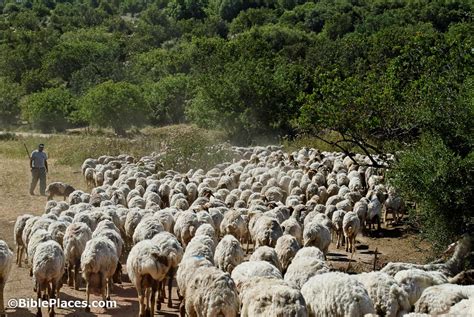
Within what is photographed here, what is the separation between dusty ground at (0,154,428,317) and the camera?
35.9ft

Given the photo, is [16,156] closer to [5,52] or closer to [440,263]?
[440,263]

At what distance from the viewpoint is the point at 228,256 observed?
34.7 feet

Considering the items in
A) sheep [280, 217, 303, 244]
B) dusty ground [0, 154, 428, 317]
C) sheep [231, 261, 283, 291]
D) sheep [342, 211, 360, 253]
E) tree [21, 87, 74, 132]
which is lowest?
dusty ground [0, 154, 428, 317]

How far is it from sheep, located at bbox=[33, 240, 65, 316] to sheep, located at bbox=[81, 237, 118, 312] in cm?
44

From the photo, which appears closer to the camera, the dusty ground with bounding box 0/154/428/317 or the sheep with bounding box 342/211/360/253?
the dusty ground with bounding box 0/154/428/317

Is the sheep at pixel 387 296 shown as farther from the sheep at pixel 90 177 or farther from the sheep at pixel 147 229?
the sheep at pixel 90 177

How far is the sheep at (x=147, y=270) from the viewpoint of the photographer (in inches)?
391

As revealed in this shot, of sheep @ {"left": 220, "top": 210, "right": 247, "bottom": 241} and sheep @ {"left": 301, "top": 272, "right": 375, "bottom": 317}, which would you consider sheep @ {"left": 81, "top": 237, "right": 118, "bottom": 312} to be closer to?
sheep @ {"left": 220, "top": 210, "right": 247, "bottom": 241}

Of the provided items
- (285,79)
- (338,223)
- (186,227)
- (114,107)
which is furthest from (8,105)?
(186,227)

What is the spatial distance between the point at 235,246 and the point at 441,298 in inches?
155

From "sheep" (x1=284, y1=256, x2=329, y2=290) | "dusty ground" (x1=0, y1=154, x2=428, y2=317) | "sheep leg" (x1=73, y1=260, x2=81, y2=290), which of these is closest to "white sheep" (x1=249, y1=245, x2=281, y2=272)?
"sheep" (x1=284, y1=256, x2=329, y2=290)

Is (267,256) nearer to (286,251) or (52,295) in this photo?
(286,251)

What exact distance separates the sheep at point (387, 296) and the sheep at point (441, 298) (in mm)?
215

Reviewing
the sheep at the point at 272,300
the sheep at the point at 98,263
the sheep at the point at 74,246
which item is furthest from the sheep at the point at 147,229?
the sheep at the point at 272,300
